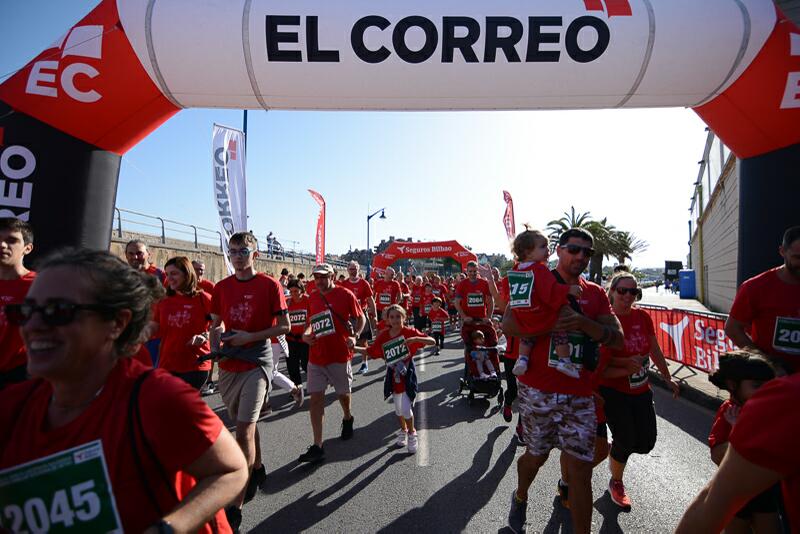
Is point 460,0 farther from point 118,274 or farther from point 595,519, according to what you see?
point 595,519

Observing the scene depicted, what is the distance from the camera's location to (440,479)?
12.9 ft

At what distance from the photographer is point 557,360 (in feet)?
9.08

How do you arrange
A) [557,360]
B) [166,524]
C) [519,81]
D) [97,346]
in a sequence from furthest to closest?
[519,81]
[557,360]
[97,346]
[166,524]

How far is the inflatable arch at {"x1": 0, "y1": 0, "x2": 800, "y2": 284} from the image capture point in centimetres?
358

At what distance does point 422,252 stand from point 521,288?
20.6 metres

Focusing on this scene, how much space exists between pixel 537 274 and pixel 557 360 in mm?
578

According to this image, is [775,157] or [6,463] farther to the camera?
[775,157]

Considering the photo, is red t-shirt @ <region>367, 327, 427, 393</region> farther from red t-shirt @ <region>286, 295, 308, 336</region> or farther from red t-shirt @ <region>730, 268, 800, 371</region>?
red t-shirt @ <region>730, 268, 800, 371</region>

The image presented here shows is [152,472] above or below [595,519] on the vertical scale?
above

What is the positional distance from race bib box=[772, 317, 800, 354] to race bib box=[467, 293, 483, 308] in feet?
16.6


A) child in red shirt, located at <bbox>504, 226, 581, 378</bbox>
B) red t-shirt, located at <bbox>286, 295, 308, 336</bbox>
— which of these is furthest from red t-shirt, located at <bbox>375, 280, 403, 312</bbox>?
child in red shirt, located at <bbox>504, 226, 581, 378</bbox>

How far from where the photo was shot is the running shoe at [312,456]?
14.1 feet

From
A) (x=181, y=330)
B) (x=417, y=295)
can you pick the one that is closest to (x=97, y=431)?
(x=181, y=330)

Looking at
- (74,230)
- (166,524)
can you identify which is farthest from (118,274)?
(74,230)
